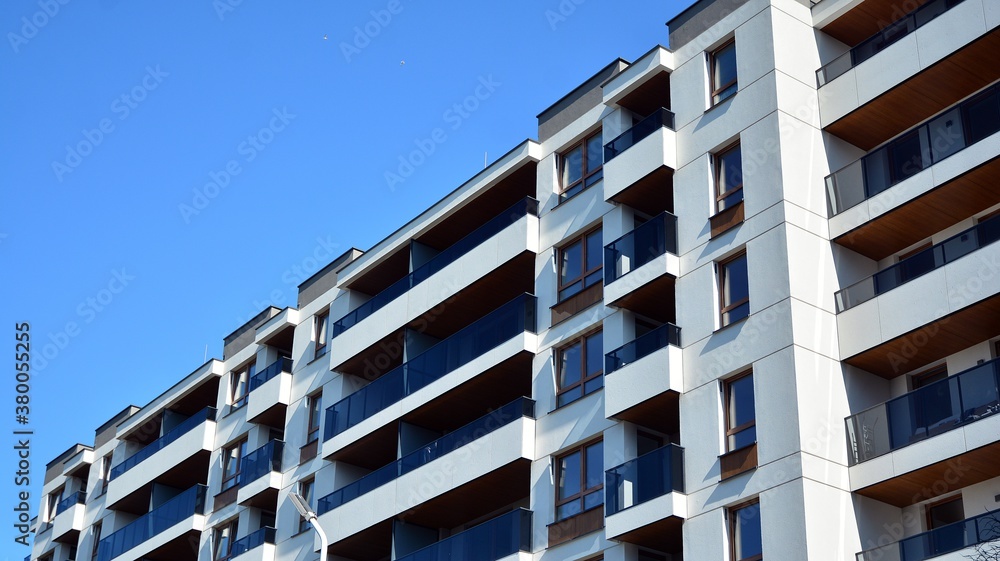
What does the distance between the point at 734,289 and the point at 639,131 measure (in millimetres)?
5797

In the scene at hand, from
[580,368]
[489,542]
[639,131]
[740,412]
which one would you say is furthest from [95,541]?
[740,412]

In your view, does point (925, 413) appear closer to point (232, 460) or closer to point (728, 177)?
point (728, 177)

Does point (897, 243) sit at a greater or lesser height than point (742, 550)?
greater

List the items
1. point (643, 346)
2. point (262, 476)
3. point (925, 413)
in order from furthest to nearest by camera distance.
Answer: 1. point (262, 476)
2. point (643, 346)
3. point (925, 413)

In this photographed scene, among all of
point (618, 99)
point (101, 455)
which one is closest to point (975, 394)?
point (618, 99)

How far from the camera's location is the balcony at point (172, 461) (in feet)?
163

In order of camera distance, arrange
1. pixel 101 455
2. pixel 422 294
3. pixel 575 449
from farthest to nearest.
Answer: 1. pixel 101 455
2. pixel 422 294
3. pixel 575 449

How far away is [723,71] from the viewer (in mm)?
32875

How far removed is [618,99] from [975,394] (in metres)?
13.2

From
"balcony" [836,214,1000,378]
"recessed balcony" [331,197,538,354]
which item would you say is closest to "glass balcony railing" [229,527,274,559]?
"recessed balcony" [331,197,538,354]

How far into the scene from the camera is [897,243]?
29234 mm

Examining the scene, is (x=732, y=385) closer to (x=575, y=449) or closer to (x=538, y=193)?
(x=575, y=449)

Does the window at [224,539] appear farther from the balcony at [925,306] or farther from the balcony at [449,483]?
the balcony at [925,306]

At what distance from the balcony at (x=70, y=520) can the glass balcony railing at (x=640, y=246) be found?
33185 millimetres
